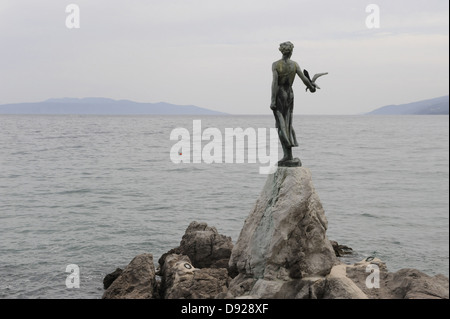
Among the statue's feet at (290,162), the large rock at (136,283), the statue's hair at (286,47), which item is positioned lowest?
the large rock at (136,283)

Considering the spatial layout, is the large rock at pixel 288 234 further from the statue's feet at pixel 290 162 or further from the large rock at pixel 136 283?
the large rock at pixel 136 283

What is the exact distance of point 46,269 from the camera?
19.6 m

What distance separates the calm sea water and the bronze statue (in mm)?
3795

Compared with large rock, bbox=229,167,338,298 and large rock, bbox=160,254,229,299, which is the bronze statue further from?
large rock, bbox=160,254,229,299

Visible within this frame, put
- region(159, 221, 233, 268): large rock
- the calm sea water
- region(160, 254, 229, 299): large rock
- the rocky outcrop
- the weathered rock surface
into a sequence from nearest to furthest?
the rocky outcrop → region(160, 254, 229, 299): large rock → the weathered rock surface → region(159, 221, 233, 268): large rock → the calm sea water

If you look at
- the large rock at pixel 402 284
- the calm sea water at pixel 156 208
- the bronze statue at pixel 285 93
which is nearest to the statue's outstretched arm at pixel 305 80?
the bronze statue at pixel 285 93

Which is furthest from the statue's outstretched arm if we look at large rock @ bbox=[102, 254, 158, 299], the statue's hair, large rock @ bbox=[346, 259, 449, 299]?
large rock @ bbox=[102, 254, 158, 299]

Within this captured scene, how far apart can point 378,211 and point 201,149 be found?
1662 inches

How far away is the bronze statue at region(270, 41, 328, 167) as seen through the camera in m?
12.6

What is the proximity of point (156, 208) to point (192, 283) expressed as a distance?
1712 cm

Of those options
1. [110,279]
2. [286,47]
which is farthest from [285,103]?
[110,279]

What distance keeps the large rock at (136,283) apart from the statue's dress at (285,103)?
19.0 feet

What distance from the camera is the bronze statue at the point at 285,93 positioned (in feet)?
41.3

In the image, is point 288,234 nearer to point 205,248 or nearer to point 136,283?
point 136,283
